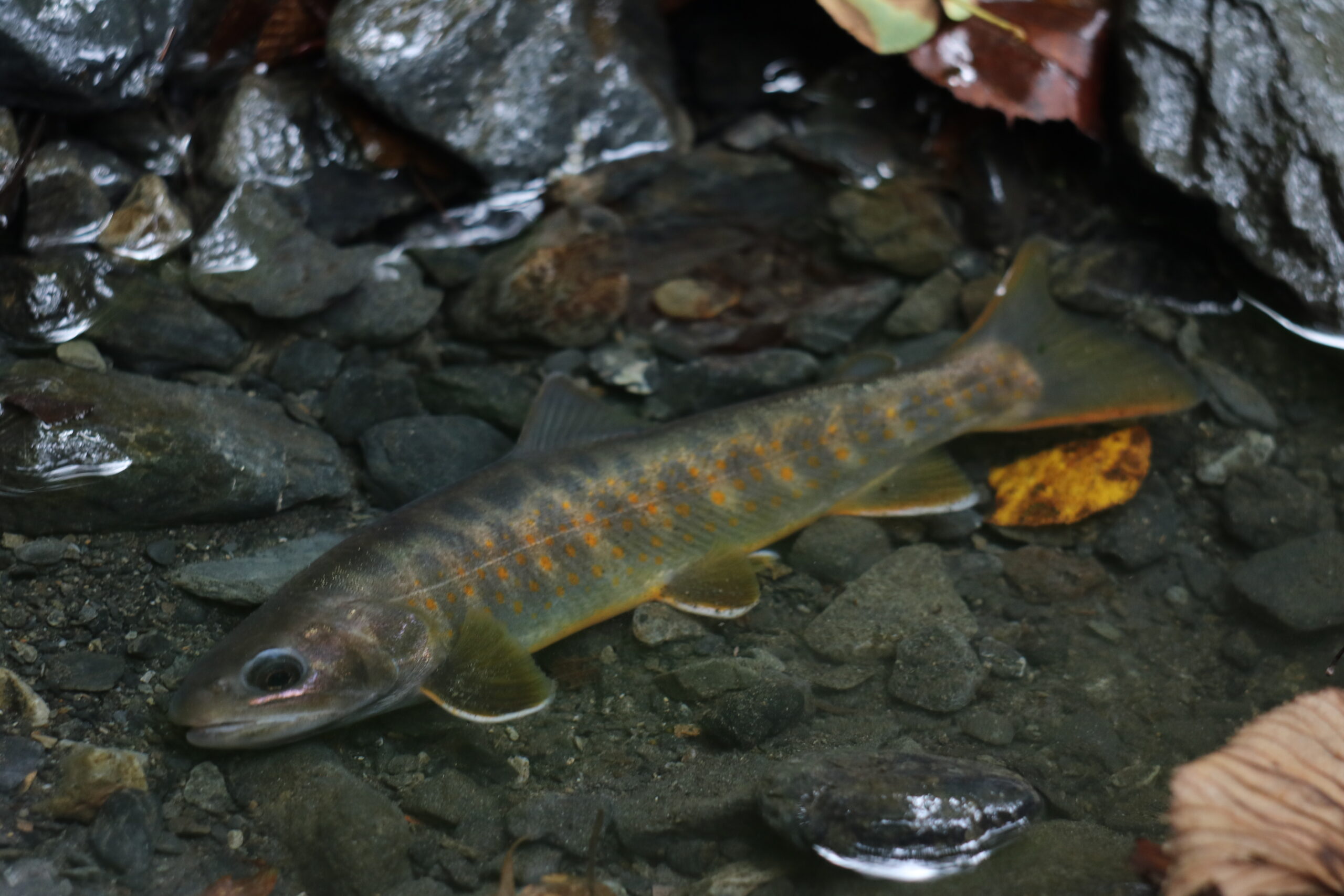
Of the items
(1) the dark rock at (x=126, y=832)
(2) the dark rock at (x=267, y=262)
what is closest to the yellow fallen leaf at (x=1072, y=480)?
(2) the dark rock at (x=267, y=262)

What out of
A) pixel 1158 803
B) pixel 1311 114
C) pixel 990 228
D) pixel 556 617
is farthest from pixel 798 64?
pixel 1158 803

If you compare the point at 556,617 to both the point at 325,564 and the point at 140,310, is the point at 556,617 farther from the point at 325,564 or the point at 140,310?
the point at 140,310

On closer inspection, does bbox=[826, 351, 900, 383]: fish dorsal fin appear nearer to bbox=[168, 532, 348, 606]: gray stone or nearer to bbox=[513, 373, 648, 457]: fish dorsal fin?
bbox=[513, 373, 648, 457]: fish dorsal fin

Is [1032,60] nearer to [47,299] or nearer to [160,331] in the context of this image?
[160,331]

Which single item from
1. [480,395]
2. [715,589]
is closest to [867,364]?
[715,589]

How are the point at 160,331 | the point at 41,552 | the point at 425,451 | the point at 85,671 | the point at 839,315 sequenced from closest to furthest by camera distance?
the point at 85,671, the point at 41,552, the point at 425,451, the point at 160,331, the point at 839,315

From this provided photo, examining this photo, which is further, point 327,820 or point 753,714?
point 753,714

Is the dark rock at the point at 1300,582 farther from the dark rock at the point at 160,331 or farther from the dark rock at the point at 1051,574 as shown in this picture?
the dark rock at the point at 160,331
